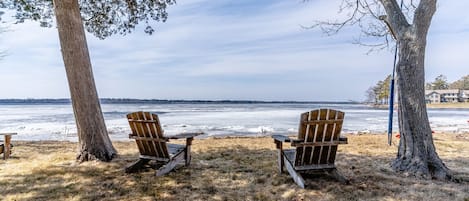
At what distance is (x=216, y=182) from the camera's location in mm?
3611

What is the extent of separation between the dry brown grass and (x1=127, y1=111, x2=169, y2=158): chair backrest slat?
0.30 metres

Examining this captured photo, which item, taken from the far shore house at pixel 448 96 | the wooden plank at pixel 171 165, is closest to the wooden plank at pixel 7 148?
the wooden plank at pixel 171 165

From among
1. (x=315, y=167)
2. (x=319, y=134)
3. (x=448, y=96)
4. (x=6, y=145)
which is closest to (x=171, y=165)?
(x=315, y=167)

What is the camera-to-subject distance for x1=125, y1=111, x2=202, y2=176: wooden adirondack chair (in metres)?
3.84

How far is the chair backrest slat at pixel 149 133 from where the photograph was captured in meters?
3.84

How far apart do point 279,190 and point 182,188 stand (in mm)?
1124

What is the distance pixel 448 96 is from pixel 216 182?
8773 centimetres

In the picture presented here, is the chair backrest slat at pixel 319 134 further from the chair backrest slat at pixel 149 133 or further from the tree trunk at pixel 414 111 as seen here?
the chair backrest slat at pixel 149 133

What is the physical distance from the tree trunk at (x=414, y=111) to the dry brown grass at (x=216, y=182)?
12.4 inches

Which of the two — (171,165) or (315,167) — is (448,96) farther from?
(171,165)

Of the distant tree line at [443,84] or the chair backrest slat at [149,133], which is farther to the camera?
the distant tree line at [443,84]

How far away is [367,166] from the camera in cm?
436

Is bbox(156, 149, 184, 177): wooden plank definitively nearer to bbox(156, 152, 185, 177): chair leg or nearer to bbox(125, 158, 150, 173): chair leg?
bbox(156, 152, 185, 177): chair leg

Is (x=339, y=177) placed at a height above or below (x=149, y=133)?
below
